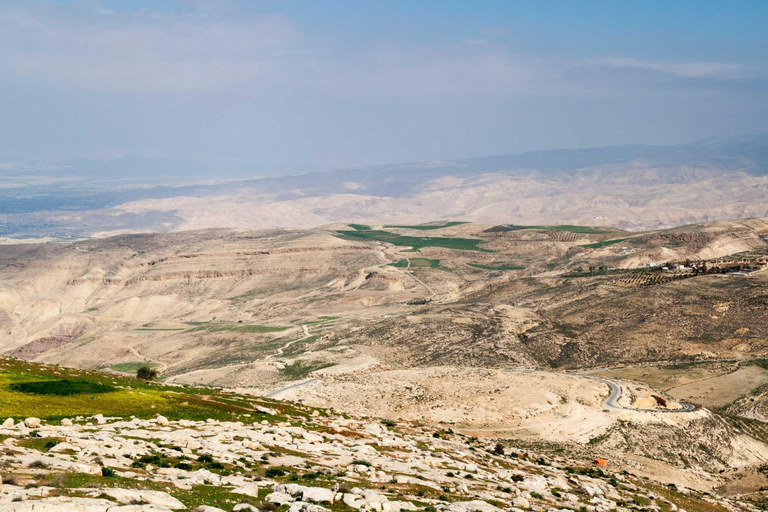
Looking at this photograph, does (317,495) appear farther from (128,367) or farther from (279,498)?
(128,367)

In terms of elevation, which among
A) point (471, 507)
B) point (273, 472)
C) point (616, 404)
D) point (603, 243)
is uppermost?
point (273, 472)

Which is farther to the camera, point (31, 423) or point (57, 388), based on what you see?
point (57, 388)

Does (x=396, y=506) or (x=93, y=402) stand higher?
(x=93, y=402)

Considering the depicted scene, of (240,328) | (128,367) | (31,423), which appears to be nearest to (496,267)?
(240,328)

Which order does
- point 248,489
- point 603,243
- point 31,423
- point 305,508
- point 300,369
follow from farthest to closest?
1. point 603,243
2. point 300,369
3. point 31,423
4. point 248,489
5. point 305,508

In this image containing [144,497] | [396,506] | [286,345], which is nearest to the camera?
[144,497]

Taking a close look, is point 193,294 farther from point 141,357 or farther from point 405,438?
point 405,438

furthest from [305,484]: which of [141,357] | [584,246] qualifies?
[584,246]

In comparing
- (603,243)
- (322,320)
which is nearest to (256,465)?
(322,320)
